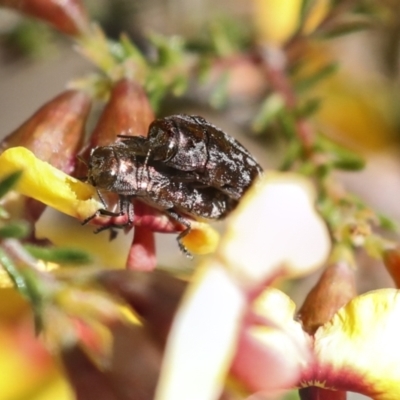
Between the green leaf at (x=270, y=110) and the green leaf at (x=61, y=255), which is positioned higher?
the green leaf at (x=61, y=255)

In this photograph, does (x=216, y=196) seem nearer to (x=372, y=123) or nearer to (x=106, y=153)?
(x=106, y=153)

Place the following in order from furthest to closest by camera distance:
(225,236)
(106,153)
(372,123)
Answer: (372,123) < (106,153) < (225,236)

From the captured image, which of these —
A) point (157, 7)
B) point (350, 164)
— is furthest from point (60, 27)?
point (157, 7)

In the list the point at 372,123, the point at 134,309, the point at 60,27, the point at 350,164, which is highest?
the point at 60,27

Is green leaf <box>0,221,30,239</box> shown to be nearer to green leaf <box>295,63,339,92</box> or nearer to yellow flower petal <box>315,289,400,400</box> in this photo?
yellow flower petal <box>315,289,400,400</box>

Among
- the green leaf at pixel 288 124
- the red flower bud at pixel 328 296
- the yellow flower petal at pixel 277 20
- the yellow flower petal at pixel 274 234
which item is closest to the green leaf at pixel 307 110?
the green leaf at pixel 288 124

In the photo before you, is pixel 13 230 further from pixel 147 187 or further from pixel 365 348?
pixel 365 348

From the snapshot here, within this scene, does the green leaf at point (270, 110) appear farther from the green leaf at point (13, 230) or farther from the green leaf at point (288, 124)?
the green leaf at point (13, 230)

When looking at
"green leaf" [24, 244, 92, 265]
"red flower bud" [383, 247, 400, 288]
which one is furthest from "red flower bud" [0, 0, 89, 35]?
"red flower bud" [383, 247, 400, 288]
